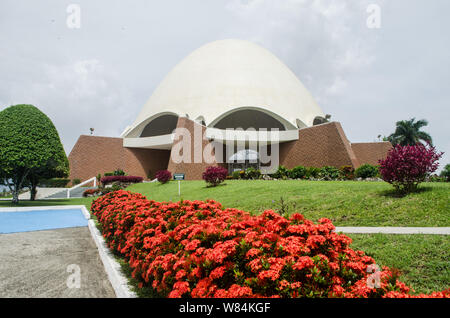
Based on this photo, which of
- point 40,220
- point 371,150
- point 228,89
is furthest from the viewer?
point 228,89

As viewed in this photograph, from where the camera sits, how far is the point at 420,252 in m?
4.75

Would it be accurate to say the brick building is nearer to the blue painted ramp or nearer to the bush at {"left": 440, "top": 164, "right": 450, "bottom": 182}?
the bush at {"left": 440, "top": 164, "right": 450, "bottom": 182}

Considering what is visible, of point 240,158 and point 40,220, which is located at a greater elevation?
point 240,158

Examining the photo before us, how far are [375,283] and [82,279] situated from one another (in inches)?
171

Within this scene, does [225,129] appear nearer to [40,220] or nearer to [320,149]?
[320,149]

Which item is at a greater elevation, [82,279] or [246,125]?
[246,125]

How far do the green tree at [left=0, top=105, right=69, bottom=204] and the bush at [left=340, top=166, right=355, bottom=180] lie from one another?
63.5ft

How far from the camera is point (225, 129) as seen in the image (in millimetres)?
30594

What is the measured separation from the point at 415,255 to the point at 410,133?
38.3 metres
